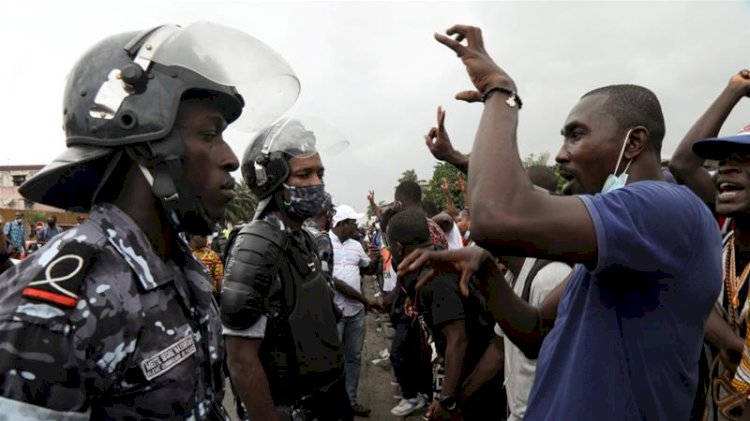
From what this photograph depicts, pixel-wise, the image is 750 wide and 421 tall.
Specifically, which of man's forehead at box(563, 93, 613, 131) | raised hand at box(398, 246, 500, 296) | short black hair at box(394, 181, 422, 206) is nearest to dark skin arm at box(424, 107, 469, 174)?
raised hand at box(398, 246, 500, 296)

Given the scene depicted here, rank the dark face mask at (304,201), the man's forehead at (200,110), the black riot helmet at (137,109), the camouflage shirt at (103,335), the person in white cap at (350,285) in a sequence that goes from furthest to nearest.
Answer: the person in white cap at (350,285)
the dark face mask at (304,201)
the man's forehead at (200,110)
the black riot helmet at (137,109)
the camouflage shirt at (103,335)

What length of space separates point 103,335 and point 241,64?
3.21ft

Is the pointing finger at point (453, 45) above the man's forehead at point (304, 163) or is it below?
above

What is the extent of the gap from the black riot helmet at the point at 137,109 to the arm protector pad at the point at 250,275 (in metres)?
0.89

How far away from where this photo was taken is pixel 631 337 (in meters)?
1.59

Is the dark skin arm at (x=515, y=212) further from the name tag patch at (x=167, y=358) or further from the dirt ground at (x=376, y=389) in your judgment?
the dirt ground at (x=376, y=389)

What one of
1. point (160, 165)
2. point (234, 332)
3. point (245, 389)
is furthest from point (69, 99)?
point (245, 389)

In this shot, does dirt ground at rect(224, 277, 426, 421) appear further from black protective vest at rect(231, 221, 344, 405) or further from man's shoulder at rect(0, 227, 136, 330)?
man's shoulder at rect(0, 227, 136, 330)

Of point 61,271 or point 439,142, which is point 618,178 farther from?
point 61,271

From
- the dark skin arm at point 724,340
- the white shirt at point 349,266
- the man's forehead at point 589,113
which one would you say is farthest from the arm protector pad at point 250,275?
the white shirt at point 349,266

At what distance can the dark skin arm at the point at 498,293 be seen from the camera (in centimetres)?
207

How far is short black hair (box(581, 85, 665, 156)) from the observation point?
180 centimetres

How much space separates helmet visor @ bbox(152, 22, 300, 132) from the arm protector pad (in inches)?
30.1

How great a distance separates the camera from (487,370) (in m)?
3.22
